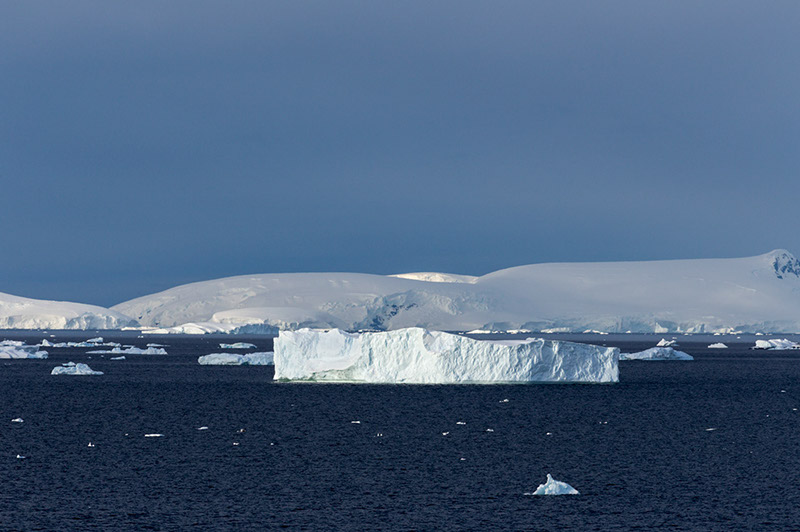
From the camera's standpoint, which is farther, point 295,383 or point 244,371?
point 244,371

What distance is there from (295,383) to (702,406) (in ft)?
57.8

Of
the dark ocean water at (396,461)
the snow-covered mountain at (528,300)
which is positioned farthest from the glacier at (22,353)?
the snow-covered mountain at (528,300)

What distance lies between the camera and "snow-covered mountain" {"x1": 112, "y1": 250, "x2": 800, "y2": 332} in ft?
537

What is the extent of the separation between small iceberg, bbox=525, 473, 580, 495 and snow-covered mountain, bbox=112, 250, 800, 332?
143742mm

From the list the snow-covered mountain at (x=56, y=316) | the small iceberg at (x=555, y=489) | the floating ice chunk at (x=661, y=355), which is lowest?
the small iceberg at (x=555, y=489)

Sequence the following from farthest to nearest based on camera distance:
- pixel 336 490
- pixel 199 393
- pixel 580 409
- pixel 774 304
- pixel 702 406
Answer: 1. pixel 774 304
2. pixel 199 393
3. pixel 702 406
4. pixel 580 409
5. pixel 336 490

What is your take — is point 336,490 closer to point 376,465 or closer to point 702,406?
point 376,465

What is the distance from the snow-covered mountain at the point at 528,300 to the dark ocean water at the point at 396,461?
126m

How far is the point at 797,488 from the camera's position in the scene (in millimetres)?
16281

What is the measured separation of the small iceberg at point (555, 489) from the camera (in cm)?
1549

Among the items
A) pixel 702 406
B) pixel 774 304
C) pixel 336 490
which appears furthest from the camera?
pixel 774 304

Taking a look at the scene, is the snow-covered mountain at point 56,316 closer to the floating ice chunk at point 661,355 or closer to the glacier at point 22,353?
the glacier at point 22,353

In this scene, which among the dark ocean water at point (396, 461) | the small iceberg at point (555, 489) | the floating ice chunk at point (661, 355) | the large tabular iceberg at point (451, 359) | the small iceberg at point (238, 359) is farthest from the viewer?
the floating ice chunk at point (661, 355)

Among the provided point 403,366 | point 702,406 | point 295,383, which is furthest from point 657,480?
point 295,383
